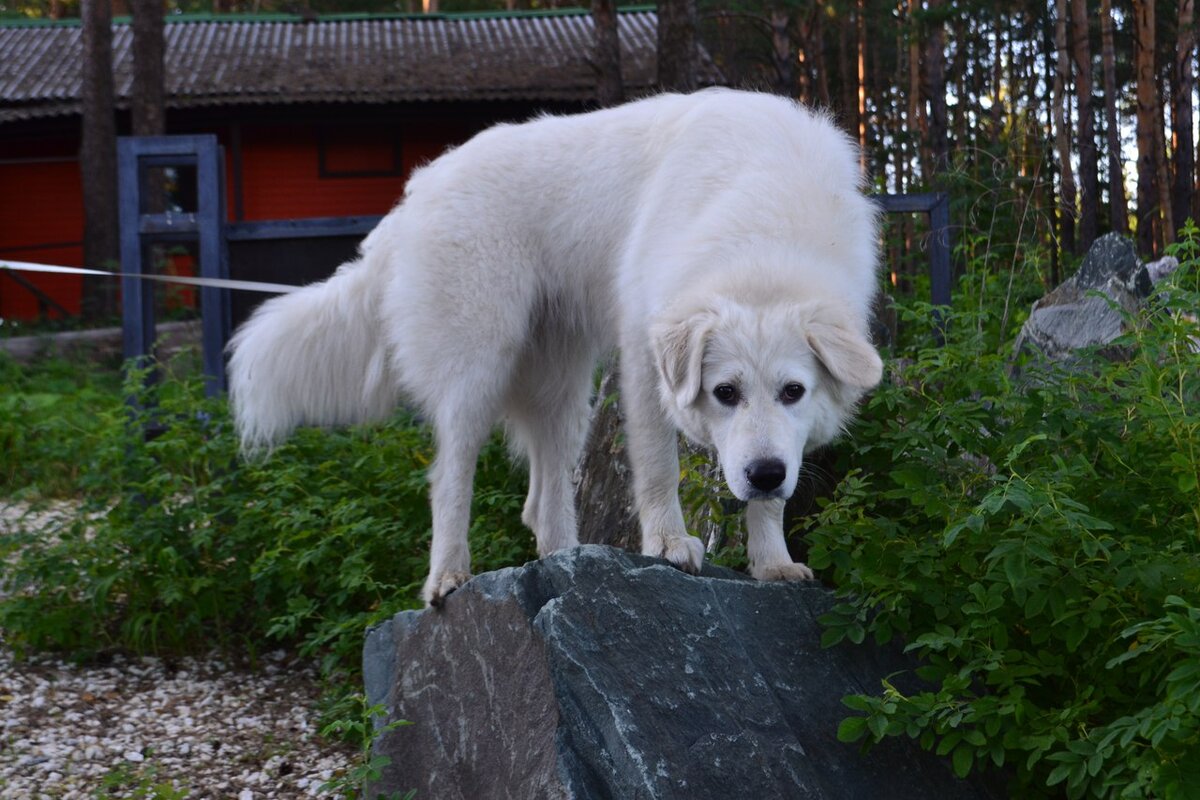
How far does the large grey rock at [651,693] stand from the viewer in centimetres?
308

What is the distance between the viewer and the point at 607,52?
51.0 feet

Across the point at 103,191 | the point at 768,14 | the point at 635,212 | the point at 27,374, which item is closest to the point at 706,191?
the point at 635,212

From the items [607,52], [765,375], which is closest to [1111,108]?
[607,52]

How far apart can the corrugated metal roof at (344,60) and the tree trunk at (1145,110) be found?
9.58 m

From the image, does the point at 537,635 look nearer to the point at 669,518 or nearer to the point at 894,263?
the point at 669,518

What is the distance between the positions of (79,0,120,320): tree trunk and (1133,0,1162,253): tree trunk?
12.8 metres

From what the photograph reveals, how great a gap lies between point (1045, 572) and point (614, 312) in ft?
6.36

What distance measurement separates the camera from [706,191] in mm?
4012

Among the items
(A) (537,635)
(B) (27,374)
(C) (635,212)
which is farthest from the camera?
(B) (27,374)

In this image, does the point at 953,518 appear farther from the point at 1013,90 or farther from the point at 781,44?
the point at 1013,90

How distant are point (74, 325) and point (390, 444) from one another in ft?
38.7

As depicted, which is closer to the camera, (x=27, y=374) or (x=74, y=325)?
(x=27, y=374)

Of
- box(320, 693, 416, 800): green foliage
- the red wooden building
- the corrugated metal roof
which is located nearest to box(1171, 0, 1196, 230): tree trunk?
the corrugated metal roof

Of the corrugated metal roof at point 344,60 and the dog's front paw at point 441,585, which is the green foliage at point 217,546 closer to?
the dog's front paw at point 441,585
